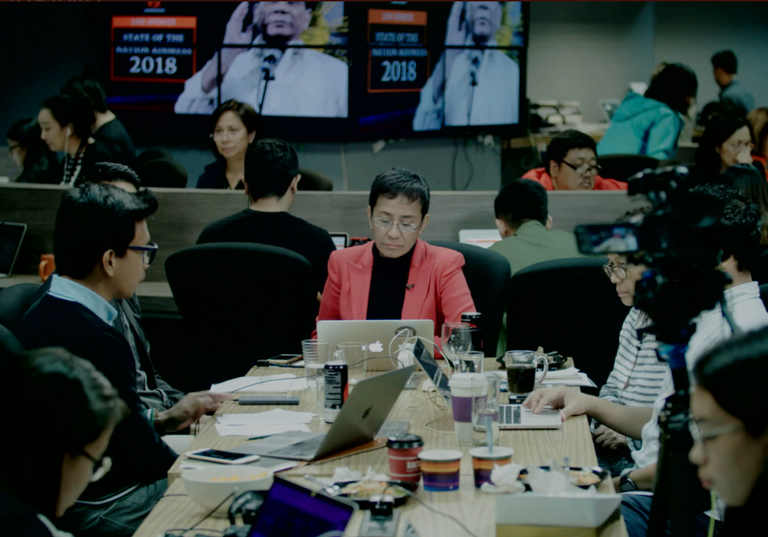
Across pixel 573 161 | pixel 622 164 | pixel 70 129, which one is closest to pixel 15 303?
pixel 70 129

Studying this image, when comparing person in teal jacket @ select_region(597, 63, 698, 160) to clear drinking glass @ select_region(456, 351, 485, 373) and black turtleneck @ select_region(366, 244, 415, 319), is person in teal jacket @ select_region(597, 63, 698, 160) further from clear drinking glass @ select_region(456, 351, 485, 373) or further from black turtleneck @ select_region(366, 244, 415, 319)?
clear drinking glass @ select_region(456, 351, 485, 373)

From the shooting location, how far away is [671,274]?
1271 millimetres

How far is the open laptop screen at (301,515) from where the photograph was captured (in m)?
1.27

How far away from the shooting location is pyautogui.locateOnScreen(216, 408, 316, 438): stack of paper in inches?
75.8

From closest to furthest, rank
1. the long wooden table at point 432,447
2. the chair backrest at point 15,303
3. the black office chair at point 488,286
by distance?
the long wooden table at point 432,447 → the chair backrest at point 15,303 → the black office chair at point 488,286

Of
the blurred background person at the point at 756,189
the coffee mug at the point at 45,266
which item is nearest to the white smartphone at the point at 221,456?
the blurred background person at the point at 756,189

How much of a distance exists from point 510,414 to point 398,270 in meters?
1.04

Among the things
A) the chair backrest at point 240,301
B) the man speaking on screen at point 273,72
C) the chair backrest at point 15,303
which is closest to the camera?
the chair backrest at point 15,303

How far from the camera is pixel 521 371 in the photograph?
2.20m

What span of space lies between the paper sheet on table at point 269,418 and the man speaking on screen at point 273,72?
4.96 metres

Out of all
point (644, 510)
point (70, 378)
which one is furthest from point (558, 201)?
point (70, 378)

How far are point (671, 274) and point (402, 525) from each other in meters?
0.58

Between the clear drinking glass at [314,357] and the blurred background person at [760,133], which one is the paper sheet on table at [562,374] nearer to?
the clear drinking glass at [314,357]

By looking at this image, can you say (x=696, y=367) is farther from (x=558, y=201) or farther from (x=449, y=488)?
(x=558, y=201)
